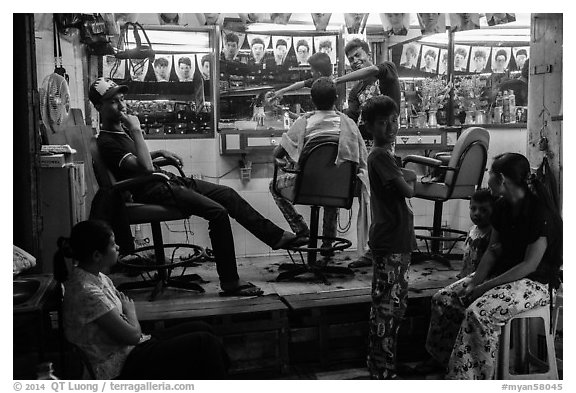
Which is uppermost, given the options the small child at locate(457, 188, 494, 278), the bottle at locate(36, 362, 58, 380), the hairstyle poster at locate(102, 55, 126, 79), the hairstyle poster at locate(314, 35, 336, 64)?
the hairstyle poster at locate(314, 35, 336, 64)

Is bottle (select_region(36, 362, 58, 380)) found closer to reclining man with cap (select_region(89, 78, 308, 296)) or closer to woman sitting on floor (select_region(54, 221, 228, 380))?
woman sitting on floor (select_region(54, 221, 228, 380))

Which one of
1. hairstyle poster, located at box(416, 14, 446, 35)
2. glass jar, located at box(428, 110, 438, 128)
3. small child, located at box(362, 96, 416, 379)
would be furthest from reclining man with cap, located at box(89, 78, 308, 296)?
glass jar, located at box(428, 110, 438, 128)

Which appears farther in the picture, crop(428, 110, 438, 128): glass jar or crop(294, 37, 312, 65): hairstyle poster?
crop(428, 110, 438, 128): glass jar

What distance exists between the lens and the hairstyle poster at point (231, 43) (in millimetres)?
4867

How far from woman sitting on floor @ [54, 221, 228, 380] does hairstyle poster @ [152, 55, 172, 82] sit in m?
2.56

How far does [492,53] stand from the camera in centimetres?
533

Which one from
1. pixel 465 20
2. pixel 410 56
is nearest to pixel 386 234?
pixel 465 20

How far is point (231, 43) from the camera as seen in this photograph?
16.1 ft

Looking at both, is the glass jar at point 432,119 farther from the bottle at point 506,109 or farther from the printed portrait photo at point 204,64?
the printed portrait photo at point 204,64

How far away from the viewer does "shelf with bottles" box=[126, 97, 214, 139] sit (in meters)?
4.59

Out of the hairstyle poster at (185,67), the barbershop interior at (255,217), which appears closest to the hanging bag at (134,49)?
the barbershop interior at (255,217)

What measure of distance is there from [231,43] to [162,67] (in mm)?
614

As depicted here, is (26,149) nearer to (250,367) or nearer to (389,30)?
(250,367)
